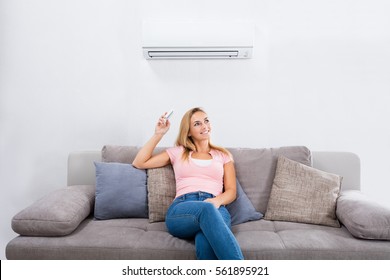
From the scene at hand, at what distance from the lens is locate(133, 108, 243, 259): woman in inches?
75.9

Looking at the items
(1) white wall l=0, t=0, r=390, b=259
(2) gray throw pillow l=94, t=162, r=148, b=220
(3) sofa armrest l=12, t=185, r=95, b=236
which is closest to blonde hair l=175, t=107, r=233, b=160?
(2) gray throw pillow l=94, t=162, r=148, b=220

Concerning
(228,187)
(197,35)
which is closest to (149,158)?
(228,187)

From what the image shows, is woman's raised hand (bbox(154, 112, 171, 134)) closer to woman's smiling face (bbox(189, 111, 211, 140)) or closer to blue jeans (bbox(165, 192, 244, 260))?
woman's smiling face (bbox(189, 111, 211, 140))

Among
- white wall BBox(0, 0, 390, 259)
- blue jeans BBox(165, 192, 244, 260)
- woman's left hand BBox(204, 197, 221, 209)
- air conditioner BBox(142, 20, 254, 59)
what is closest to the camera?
blue jeans BBox(165, 192, 244, 260)

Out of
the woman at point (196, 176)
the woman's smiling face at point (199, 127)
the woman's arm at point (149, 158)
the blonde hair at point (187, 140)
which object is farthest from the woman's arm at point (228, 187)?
the woman's arm at point (149, 158)

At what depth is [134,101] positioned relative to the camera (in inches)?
121

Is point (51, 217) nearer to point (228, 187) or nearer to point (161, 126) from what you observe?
point (161, 126)

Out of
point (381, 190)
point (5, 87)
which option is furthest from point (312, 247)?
point (5, 87)

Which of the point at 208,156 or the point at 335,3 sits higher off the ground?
the point at 335,3

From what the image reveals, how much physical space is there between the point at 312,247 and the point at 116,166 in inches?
50.2

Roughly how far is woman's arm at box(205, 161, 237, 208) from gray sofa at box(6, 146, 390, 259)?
155 millimetres

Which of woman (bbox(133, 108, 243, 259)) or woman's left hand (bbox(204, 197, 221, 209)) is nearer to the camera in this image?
woman (bbox(133, 108, 243, 259))
